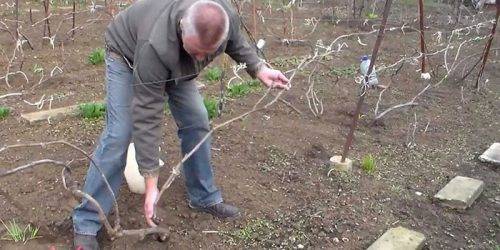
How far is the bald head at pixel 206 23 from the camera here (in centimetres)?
216

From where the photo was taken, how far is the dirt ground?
3100mm

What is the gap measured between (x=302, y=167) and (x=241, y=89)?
151 centimetres

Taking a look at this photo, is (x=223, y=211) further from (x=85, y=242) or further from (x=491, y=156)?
(x=491, y=156)

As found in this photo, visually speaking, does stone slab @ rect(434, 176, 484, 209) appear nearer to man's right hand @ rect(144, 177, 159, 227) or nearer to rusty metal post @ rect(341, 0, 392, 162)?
rusty metal post @ rect(341, 0, 392, 162)

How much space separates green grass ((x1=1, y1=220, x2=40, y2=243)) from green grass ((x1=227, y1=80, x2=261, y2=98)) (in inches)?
96.9

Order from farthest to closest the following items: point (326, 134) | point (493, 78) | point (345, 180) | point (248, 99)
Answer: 1. point (493, 78)
2. point (248, 99)
3. point (326, 134)
4. point (345, 180)

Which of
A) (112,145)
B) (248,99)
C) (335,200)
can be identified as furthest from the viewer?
(248,99)

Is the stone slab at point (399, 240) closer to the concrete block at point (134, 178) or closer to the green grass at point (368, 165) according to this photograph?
the green grass at point (368, 165)

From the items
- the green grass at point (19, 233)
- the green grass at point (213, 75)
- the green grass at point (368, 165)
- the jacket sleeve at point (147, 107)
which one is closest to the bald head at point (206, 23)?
the jacket sleeve at point (147, 107)

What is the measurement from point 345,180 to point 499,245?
3.16ft

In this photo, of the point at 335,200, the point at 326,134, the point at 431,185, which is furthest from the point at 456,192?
the point at 326,134

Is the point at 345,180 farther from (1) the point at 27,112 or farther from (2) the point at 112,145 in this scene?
(1) the point at 27,112

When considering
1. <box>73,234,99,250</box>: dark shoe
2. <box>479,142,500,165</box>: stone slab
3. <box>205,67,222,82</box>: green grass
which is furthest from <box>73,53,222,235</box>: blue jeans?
<box>205,67,222,82</box>: green grass

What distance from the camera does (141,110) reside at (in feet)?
8.10
